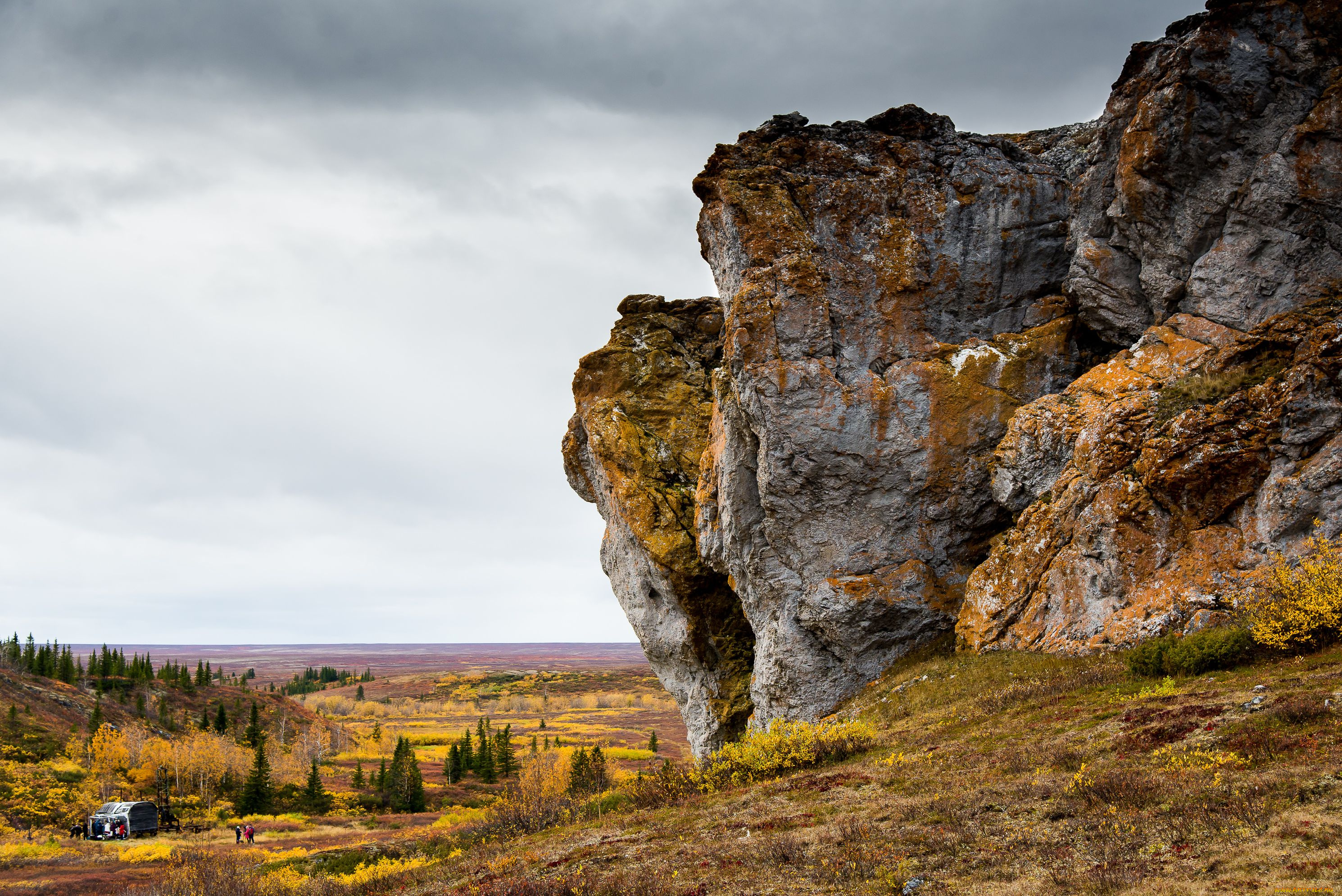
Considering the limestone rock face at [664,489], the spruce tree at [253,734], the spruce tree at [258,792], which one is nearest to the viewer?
the limestone rock face at [664,489]

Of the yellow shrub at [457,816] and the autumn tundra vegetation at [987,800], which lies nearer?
the autumn tundra vegetation at [987,800]

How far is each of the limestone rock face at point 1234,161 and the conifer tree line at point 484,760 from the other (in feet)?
289

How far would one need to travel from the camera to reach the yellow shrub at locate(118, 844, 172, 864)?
41281 millimetres

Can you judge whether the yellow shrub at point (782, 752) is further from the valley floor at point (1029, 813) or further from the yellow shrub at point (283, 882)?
the yellow shrub at point (283, 882)

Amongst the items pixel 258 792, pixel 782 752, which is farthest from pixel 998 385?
pixel 258 792

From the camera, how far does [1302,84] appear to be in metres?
23.7

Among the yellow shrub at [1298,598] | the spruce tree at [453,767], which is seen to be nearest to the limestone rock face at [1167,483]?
the yellow shrub at [1298,598]

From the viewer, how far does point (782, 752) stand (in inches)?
794

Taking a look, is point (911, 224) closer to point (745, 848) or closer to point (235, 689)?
point (745, 848)

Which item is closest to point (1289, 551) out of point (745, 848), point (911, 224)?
point (745, 848)

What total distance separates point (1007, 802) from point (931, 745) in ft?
20.8

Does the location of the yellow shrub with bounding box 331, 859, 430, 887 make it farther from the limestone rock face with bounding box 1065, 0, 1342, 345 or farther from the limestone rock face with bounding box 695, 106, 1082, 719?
the limestone rock face with bounding box 1065, 0, 1342, 345

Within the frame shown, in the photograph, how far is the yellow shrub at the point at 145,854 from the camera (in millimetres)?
41281

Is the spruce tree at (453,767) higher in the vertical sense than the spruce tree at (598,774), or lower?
lower
